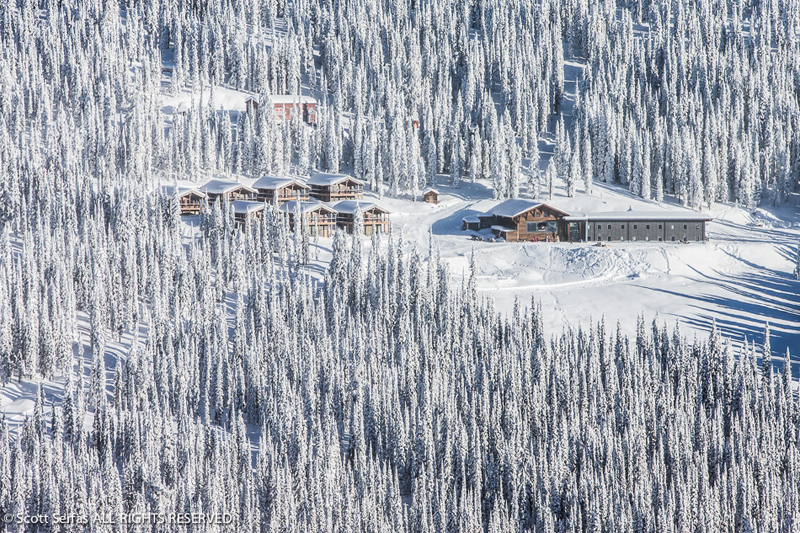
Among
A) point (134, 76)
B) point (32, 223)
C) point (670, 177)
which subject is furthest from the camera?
point (134, 76)

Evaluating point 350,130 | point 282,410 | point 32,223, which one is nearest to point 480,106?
point 350,130

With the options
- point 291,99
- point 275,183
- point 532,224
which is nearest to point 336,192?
point 275,183

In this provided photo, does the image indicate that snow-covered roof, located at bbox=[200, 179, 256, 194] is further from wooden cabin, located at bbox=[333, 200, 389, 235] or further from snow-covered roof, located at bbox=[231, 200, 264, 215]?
wooden cabin, located at bbox=[333, 200, 389, 235]

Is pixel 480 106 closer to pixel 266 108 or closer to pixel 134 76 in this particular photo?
pixel 266 108

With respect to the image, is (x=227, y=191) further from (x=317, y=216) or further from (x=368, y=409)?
(x=368, y=409)

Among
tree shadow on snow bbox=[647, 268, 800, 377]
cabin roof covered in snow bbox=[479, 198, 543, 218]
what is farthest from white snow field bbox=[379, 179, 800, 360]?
cabin roof covered in snow bbox=[479, 198, 543, 218]

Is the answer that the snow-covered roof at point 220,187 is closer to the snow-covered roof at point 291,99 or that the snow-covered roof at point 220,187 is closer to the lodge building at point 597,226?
the lodge building at point 597,226
